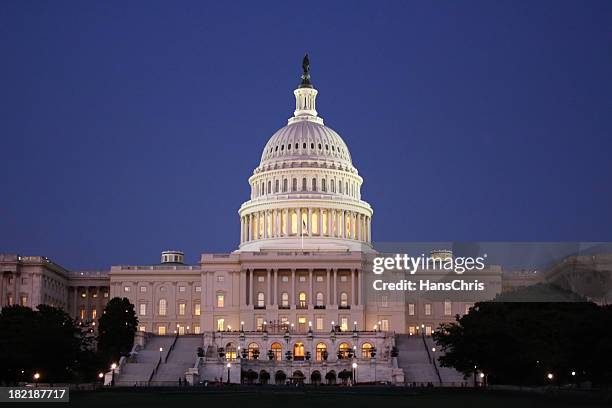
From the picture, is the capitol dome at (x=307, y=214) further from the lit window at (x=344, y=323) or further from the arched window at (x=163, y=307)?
the lit window at (x=344, y=323)

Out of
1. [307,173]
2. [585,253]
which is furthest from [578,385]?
[307,173]

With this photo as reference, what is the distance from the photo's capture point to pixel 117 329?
15925 centimetres

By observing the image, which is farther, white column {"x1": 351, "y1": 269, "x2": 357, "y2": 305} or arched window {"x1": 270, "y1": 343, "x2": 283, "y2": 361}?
white column {"x1": 351, "y1": 269, "x2": 357, "y2": 305}

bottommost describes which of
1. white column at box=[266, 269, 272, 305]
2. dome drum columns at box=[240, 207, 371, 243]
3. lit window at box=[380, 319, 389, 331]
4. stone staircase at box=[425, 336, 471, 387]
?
stone staircase at box=[425, 336, 471, 387]

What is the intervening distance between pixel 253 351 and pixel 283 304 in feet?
90.7

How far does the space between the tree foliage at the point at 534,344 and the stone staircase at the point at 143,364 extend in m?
32.5

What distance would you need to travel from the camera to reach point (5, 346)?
4190 inches

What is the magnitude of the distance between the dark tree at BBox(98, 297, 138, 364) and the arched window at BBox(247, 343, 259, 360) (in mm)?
15056

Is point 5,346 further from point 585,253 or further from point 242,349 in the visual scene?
point 585,253

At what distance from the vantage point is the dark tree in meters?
156

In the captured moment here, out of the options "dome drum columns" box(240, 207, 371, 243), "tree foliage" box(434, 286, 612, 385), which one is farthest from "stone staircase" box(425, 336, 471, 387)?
"dome drum columns" box(240, 207, 371, 243)

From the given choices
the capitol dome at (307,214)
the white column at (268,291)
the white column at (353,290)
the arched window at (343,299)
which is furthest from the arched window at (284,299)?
the capitol dome at (307,214)

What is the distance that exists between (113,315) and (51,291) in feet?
108

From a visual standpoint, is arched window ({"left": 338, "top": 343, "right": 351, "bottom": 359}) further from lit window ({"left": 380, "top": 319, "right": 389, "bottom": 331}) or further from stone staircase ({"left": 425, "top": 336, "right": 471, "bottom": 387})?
lit window ({"left": 380, "top": 319, "right": 389, "bottom": 331})
